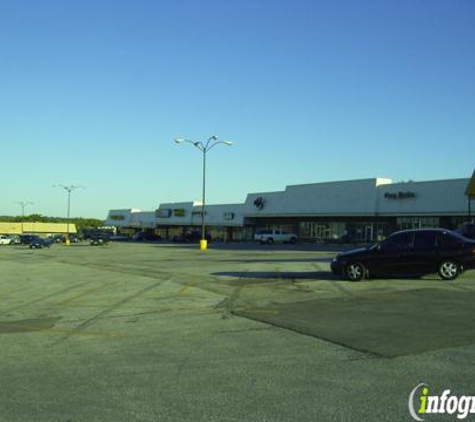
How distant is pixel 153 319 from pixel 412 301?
6.09m

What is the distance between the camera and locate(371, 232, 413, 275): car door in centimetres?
1938

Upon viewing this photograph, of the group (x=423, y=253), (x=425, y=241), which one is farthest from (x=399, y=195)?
(x=423, y=253)

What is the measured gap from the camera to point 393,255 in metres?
19.4

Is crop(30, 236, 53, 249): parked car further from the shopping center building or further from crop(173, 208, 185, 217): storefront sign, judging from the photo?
crop(173, 208, 185, 217): storefront sign

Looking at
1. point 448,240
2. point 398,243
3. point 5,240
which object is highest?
point 448,240

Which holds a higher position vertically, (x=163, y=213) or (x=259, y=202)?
Result: (x=259, y=202)

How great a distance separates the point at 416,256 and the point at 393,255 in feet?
2.30

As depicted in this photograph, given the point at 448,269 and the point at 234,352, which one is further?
the point at 448,269

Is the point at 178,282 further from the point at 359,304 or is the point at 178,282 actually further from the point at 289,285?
the point at 359,304

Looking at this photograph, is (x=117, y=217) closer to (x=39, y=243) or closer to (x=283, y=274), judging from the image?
(x=39, y=243)

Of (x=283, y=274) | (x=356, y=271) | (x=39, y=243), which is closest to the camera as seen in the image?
(x=356, y=271)

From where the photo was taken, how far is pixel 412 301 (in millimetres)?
14281

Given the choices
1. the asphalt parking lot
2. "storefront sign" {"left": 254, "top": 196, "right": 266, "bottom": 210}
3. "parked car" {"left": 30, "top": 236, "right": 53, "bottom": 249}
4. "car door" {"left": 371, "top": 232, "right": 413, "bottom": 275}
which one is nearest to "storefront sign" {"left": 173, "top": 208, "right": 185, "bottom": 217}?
"storefront sign" {"left": 254, "top": 196, "right": 266, "bottom": 210}

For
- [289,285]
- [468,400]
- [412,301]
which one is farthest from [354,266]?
[468,400]
